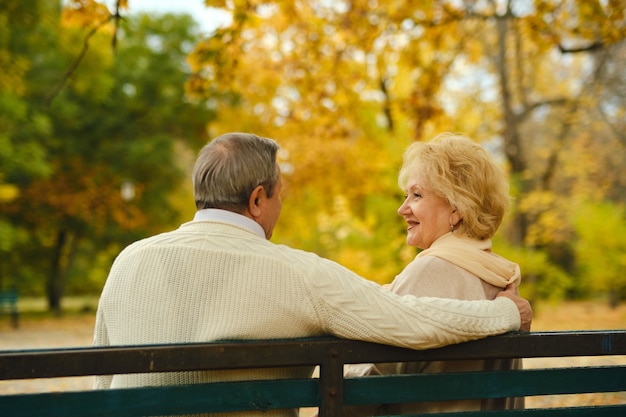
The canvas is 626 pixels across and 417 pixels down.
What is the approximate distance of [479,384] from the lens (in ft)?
7.33

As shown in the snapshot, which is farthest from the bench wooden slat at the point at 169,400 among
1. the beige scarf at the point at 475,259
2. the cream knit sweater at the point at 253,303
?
the beige scarf at the point at 475,259

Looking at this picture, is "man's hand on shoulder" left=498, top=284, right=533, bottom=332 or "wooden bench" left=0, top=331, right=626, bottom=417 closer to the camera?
"wooden bench" left=0, top=331, right=626, bottom=417

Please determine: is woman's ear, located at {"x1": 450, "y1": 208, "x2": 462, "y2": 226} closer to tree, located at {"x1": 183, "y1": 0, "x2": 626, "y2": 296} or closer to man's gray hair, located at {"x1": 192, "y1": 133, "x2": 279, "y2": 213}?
man's gray hair, located at {"x1": 192, "y1": 133, "x2": 279, "y2": 213}

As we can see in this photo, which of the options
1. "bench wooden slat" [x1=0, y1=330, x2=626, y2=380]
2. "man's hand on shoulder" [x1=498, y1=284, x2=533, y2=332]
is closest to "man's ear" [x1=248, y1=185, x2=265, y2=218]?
"bench wooden slat" [x1=0, y1=330, x2=626, y2=380]

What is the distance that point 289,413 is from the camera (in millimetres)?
2215

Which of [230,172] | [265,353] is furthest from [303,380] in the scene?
[230,172]

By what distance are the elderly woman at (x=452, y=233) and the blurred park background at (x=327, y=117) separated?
11.0 feet

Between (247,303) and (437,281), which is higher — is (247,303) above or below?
below

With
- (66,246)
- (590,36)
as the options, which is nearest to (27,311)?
(66,246)

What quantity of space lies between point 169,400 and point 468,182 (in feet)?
4.10

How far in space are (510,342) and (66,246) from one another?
29.9 metres

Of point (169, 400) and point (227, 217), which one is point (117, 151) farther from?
point (169, 400)

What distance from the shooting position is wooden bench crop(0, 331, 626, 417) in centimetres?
187

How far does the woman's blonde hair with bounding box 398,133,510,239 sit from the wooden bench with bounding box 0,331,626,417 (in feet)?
1.55
